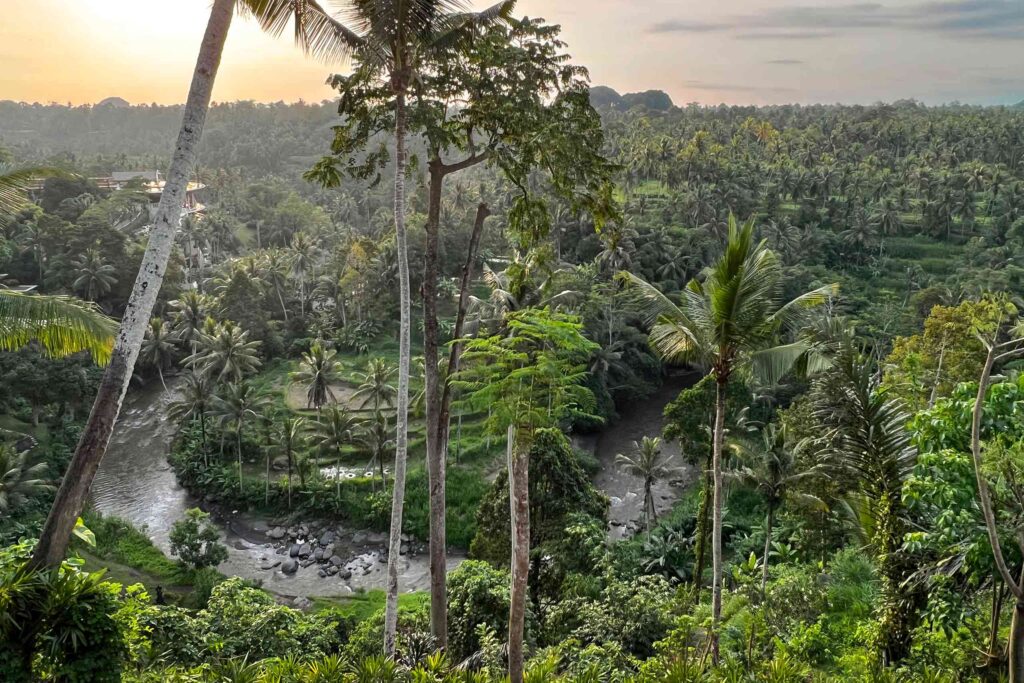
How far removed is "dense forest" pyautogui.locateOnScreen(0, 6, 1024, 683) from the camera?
6820mm

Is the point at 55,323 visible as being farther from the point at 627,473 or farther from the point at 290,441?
the point at 627,473

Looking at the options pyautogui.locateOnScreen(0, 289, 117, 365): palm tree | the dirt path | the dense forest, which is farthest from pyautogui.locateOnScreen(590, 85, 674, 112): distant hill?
pyautogui.locateOnScreen(0, 289, 117, 365): palm tree

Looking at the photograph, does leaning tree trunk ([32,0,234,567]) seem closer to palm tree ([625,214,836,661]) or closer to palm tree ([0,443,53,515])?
palm tree ([625,214,836,661])

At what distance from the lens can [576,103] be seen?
9.41m

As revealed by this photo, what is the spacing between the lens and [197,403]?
1105 inches

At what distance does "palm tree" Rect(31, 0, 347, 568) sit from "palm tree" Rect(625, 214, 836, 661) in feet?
20.3

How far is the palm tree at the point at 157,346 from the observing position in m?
33.3

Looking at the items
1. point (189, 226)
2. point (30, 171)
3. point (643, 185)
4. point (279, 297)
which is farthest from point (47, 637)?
point (643, 185)

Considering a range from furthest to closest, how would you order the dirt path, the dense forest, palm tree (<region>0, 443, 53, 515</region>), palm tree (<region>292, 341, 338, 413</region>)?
palm tree (<region>292, 341, 338, 413</region>) → the dirt path → palm tree (<region>0, 443, 53, 515</region>) → the dense forest

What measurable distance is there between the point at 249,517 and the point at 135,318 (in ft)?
72.3

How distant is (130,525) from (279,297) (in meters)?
20.5

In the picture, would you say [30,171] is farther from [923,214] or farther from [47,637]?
[923,214]

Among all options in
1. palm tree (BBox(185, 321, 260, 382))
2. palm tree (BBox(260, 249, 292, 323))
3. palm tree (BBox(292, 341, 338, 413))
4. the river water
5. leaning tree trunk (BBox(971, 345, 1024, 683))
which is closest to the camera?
leaning tree trunk (BBox(971, 345, 1024, 683))

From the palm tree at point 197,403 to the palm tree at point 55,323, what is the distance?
22.1 meters
